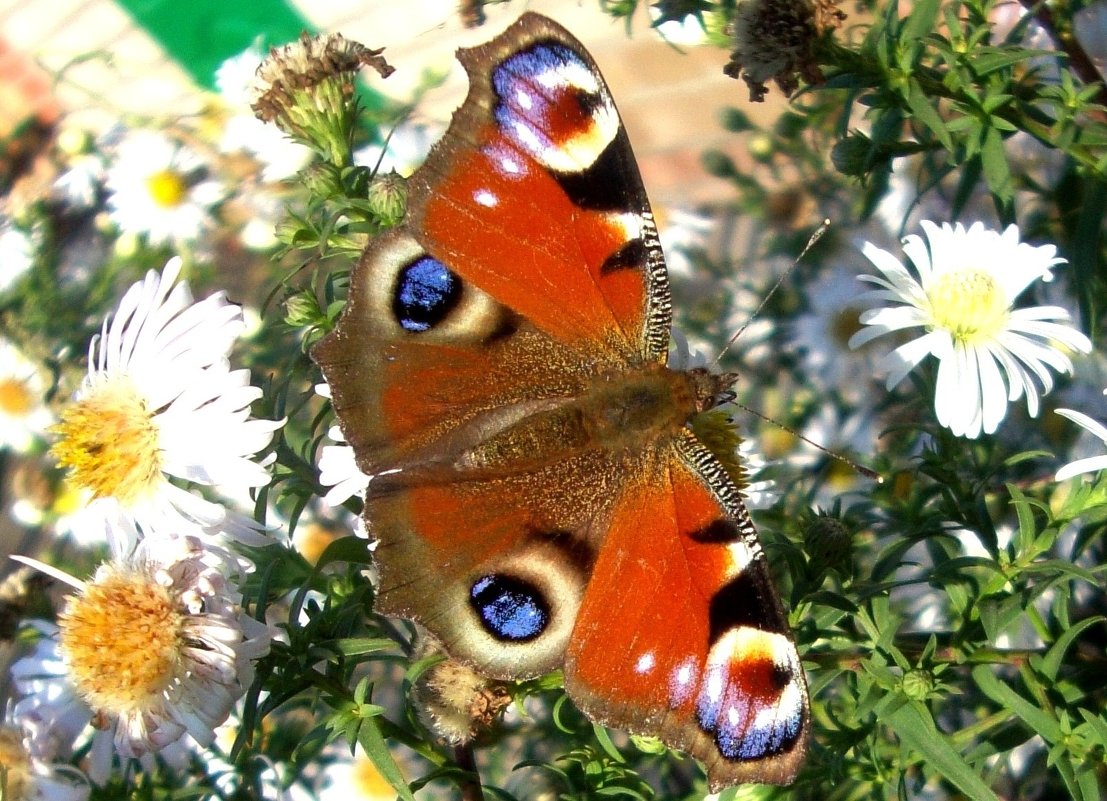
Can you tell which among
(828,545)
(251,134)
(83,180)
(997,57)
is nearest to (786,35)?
(997,57)

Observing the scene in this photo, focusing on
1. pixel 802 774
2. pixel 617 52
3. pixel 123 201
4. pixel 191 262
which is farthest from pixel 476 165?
pixel 617 52

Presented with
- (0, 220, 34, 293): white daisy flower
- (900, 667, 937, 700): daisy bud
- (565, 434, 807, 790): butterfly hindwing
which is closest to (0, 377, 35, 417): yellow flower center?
(0, 220, 34, 293): white daisy flower

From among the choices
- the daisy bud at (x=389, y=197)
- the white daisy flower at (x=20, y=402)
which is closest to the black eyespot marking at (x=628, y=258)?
the daisy bud at (x=389, y=197)

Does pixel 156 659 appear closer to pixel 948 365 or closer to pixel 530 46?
pixel 530 46

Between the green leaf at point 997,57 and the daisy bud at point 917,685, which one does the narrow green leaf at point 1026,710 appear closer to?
the daisy bud at point 917,685

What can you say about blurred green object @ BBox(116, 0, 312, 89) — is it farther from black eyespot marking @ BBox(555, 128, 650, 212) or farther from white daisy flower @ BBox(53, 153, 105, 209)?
black eyespot marking @ BBox(555, 128, 650, 212)
